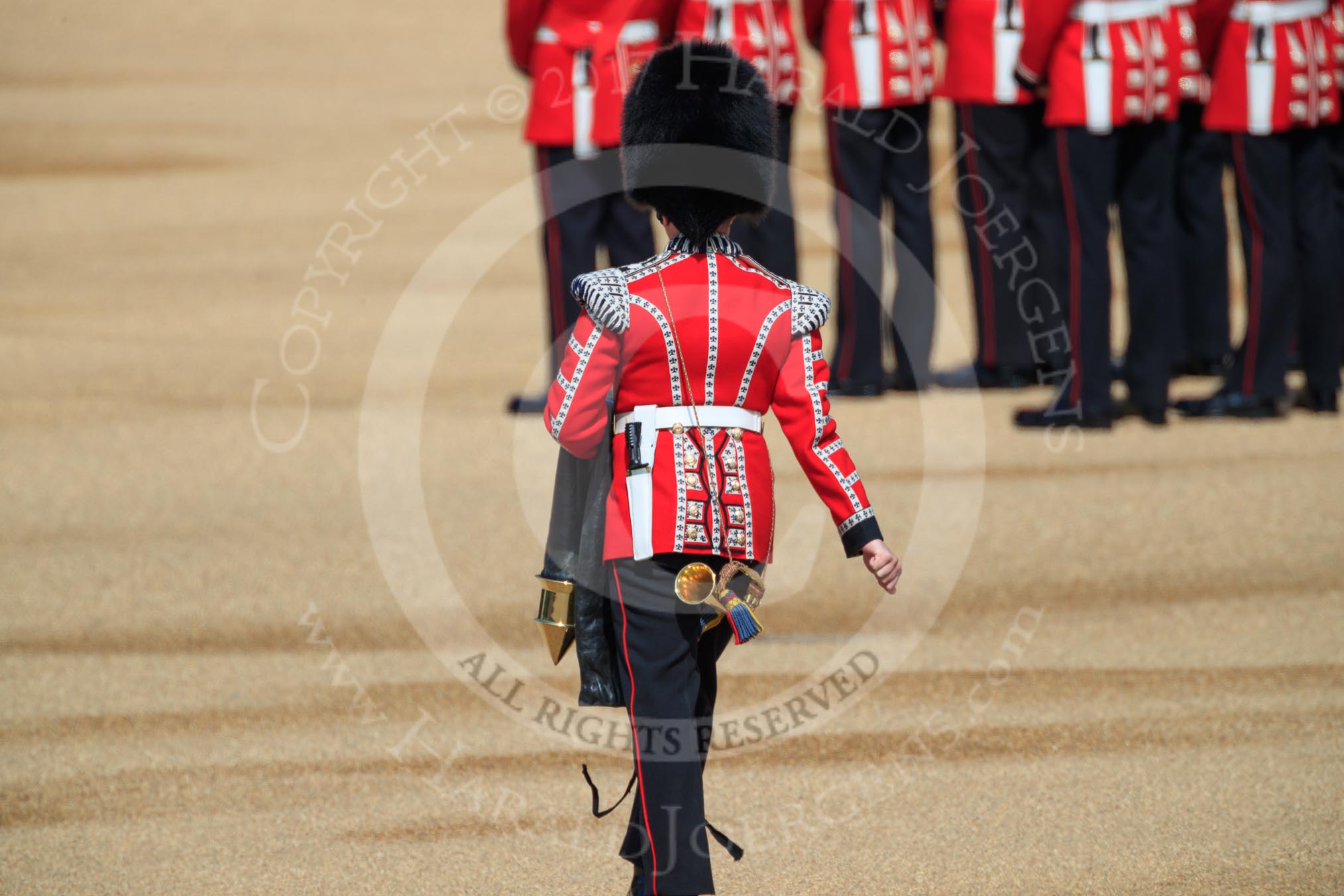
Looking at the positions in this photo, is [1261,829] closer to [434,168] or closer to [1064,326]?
[1064,326]

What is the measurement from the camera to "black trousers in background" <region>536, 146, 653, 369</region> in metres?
6.07

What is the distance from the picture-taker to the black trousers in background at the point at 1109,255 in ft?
18.6

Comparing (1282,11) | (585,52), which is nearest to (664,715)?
(585,52)

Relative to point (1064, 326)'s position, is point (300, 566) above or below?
below

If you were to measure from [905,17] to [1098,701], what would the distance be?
9.61 feet

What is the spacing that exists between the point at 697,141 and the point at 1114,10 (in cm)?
329

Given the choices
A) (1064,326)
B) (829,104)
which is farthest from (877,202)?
(1064,326)

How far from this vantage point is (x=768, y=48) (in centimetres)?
605

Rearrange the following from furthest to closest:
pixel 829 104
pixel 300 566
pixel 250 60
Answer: pixel 250 60 → pixel 829 104 → pixel 300 566

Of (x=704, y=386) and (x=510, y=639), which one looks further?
(x=510, y=639)

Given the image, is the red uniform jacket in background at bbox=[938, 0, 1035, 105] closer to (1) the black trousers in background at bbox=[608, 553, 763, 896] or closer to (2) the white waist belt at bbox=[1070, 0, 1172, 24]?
(2) the white waist belt at bbox=[1070, 0, 1172, 24]

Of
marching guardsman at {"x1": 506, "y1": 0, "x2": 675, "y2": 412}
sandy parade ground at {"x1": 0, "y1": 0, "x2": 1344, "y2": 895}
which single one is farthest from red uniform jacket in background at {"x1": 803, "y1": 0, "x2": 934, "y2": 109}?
sandy parade ground at {"x1": 0, "y1": 0, "x2": 1344, "y2": 895}

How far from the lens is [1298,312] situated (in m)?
6.01

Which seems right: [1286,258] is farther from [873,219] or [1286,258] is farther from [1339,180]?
[873,219]
